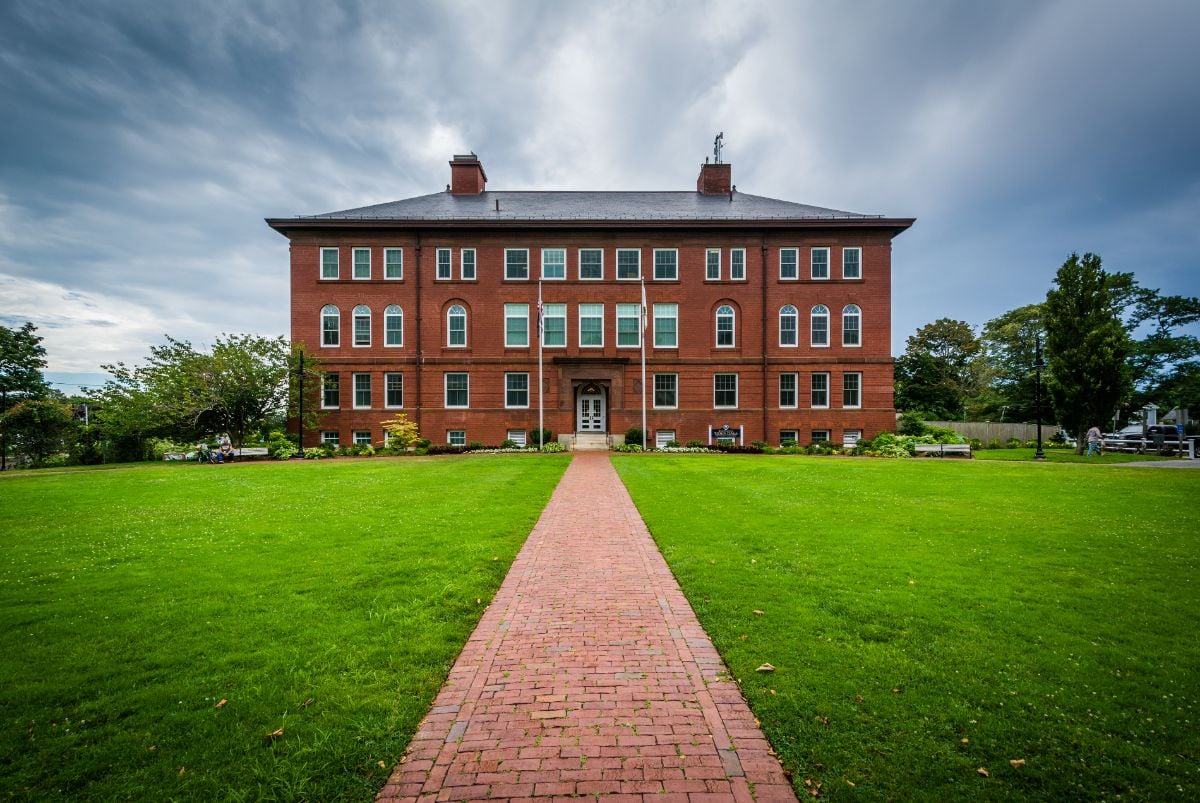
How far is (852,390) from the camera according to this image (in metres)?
29.6

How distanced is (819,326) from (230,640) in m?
30.8

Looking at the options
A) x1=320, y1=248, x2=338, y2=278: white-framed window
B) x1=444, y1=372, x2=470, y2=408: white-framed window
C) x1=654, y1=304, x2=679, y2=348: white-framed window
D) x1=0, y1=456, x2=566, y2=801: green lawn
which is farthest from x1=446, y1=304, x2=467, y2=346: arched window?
x1=0, y1=456, x2=566, y2=801: green lawn

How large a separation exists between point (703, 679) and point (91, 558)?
864 cm

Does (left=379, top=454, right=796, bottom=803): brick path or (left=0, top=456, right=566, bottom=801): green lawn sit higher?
(left=0, top=456, right=566, bottom=801): green lawn

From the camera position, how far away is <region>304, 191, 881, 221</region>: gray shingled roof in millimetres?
29406

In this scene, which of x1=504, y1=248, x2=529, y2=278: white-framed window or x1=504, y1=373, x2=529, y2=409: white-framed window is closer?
x1=504, y1=373, x2=529, y2=409: white-framed window

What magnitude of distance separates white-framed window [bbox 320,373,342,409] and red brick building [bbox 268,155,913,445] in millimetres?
117

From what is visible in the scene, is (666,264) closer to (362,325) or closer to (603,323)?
(603,323)

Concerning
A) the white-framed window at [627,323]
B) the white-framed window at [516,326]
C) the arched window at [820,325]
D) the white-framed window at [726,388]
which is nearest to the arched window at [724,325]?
the white-framed window at [726,388]

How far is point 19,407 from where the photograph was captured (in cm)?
2469

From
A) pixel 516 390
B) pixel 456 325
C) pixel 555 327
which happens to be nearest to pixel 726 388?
pixel 555 327

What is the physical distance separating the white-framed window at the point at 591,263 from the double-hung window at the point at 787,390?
1244cm

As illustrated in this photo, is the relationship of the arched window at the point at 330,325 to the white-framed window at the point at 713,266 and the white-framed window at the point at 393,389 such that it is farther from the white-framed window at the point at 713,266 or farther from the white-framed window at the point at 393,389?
the white-framed window at the point at 713,266

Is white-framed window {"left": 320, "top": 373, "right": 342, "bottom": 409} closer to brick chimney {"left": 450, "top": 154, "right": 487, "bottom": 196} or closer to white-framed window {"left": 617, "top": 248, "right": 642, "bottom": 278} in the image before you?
brick chimney {"left": 450, "top": 154, "right": 487, "bottom": 196}
